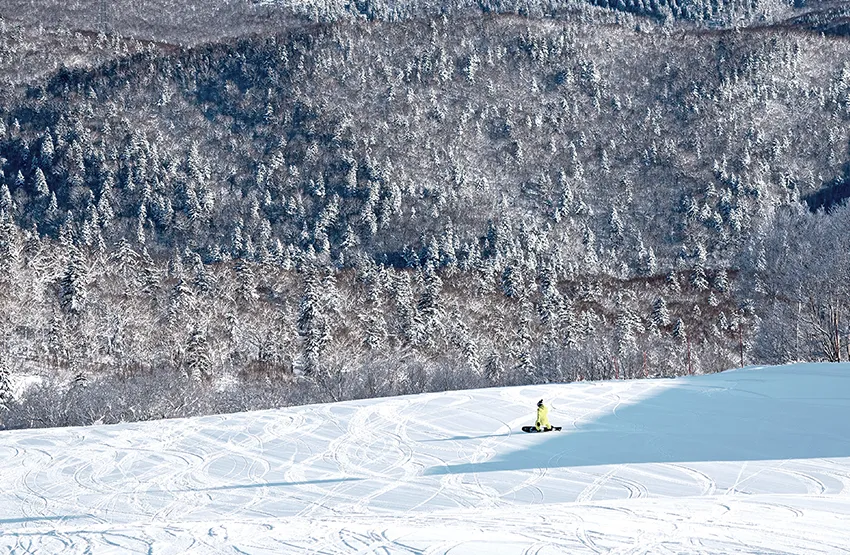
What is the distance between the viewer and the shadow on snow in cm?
1558

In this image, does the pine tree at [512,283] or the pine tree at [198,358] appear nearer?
the pine tree at [198,358]

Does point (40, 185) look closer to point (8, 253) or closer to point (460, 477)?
point (8, 253)

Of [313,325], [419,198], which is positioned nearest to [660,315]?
[313,325]

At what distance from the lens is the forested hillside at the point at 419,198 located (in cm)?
6097

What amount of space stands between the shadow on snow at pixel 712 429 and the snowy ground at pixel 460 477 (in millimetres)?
78

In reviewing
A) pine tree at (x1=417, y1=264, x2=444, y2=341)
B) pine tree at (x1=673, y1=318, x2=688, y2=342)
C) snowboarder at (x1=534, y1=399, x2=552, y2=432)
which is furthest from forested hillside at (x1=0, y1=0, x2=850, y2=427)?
snowboarder at (x1=534, y1=399, x2=552, y2=432)

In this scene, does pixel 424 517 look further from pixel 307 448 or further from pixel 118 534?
pixel 307 448

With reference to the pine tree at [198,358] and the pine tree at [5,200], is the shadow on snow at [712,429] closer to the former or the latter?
the pine tree at [198,358]

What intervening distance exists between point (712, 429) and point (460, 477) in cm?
658

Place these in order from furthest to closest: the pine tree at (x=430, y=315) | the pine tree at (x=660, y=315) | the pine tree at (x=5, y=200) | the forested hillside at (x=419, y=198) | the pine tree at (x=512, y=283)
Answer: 1. the pine tree at (x=5, y=200)
2. the pine tree at (x=512, y=283)
3. the pine tree at (x=660, y=315)
4. the pine tree at (x=430, y=315)
5. the forested hillside at (x=419, y=198)

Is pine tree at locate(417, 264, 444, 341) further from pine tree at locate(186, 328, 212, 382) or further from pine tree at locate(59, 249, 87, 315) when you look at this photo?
pine tree at locate(59, 249, 87, 315)

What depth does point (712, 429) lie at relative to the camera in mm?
17812

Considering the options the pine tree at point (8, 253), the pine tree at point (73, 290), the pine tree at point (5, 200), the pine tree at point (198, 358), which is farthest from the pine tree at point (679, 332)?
the pine tree at point (5, 200)

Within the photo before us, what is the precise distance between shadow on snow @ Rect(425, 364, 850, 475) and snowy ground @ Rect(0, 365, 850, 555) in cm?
8
